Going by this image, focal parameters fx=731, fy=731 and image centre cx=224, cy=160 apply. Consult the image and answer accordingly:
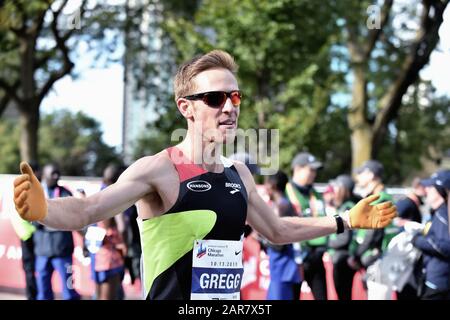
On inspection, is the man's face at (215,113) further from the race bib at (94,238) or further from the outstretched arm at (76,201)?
the race bib at (94,238)

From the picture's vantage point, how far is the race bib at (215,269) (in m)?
3.61

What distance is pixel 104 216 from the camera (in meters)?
3.39

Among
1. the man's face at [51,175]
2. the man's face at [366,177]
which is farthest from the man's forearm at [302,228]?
the man's face at [51,175]

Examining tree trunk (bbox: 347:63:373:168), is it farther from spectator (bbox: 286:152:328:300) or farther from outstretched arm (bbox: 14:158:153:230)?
outstretched arm (bbox: 14:158:153:230)

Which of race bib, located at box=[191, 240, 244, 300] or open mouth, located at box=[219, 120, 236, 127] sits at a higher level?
open mouth, located at box=[219, 120, 236, 127]

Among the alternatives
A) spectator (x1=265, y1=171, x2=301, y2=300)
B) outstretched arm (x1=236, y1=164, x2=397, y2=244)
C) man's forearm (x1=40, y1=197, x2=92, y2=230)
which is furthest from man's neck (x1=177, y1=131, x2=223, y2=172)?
spectator (x1=265, y1=171, x2=301, y2=300)

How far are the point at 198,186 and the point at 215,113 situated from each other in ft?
1.37

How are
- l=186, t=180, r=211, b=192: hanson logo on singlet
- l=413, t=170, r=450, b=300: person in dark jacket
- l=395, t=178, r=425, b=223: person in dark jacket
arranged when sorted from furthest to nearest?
l=395, t=178, r=425, b=223: person in dark jacket
l=413, t=170, r=450, b=300: person in dark jacket
l=186, t=180, r=211, b=192: hanson logo on singlet

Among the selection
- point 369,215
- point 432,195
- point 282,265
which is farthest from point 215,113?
point 282,265

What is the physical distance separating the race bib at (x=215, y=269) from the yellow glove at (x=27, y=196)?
2.85 feet

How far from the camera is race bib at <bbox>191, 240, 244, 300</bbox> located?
A: 3609 millimetres

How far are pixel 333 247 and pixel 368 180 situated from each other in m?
0.90

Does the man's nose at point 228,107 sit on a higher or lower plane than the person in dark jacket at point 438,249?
higher

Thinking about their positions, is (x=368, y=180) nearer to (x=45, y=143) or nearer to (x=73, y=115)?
(x=45, y=143)
